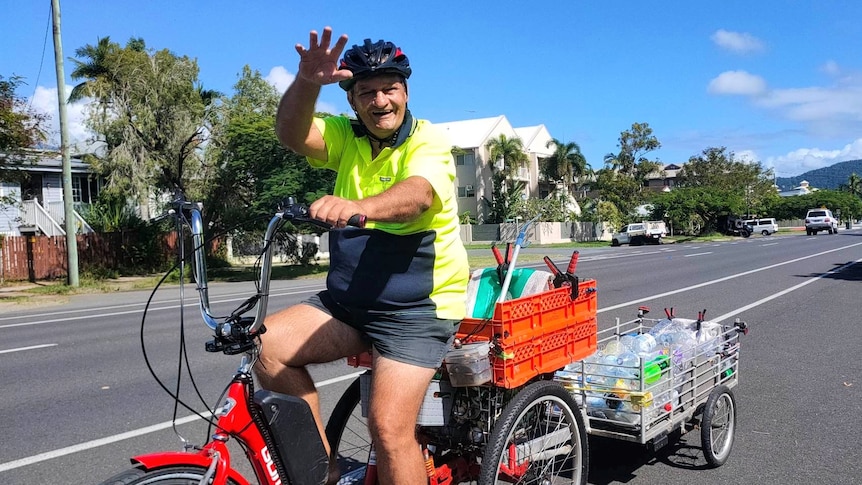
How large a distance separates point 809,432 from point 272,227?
452cm

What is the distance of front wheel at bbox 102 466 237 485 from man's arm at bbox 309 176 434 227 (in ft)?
3.05

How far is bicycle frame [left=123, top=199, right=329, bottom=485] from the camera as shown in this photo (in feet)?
7.68

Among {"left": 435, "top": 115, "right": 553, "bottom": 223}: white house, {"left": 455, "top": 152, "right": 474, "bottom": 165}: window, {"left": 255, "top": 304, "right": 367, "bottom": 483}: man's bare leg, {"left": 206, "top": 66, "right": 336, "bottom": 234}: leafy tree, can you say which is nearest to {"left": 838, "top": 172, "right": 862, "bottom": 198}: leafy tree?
{"left": 435, "top": 115, "right": 553, "bottom": 223}: white house

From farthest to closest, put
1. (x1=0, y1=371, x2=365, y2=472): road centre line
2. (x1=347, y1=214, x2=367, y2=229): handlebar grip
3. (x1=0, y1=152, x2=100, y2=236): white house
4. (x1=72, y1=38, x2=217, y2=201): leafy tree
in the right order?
(x1=0, y1=152, x2=100, y2=236): white house → (x1=72, y1=38, x2=217, y2=201): leafy tree → (x1=0, y1=371, x2=365, y2=472): road centre line → (x1=347, y1=214, x2=367, y2=229): handlebar grip

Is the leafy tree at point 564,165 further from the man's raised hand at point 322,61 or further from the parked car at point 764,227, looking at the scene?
the man's raised hand at point 322,61

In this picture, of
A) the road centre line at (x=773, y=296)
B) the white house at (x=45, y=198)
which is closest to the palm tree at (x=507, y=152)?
the white house at (x=45, y=198)

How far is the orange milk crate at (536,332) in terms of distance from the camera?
3.10 meters

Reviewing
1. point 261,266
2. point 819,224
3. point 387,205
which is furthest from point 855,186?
point 261,266

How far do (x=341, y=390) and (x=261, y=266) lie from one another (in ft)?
13.3

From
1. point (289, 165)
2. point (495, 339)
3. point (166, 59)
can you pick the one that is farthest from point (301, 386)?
point (166, 59)

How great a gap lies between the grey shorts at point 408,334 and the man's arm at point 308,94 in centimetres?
74

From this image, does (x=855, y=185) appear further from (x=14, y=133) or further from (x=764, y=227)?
(x=14, y=133)

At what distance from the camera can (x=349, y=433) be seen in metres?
3.81

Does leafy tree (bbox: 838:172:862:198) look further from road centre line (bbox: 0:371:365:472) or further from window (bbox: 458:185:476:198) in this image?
road centre line (bbox: 0:371:365:472)
